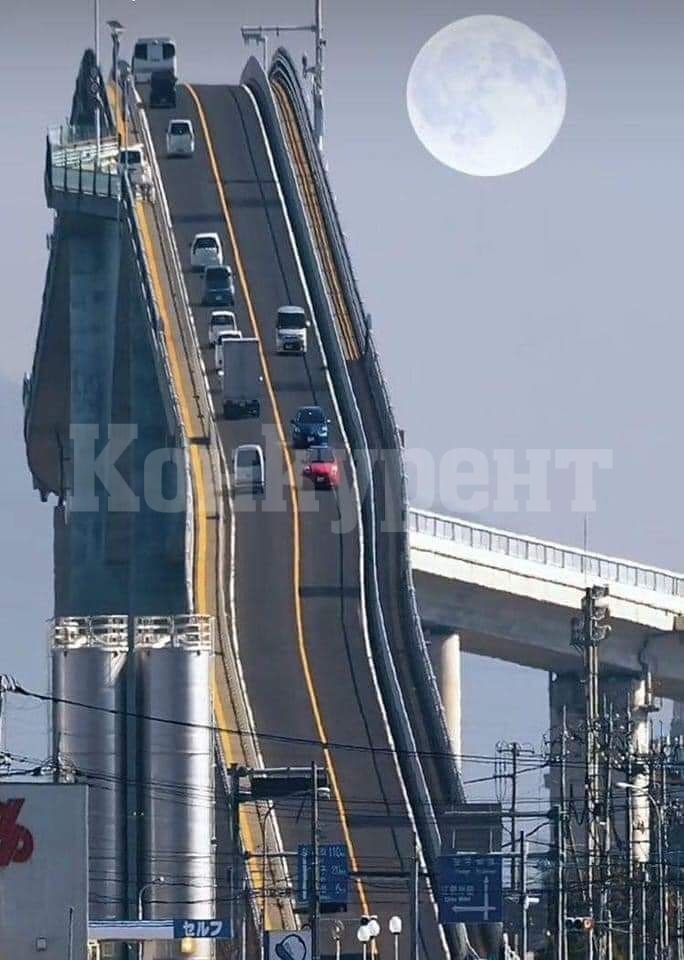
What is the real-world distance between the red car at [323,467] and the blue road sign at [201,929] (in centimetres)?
2757

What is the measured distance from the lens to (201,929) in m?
89.1

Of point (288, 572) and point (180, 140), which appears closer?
point (288, 572)

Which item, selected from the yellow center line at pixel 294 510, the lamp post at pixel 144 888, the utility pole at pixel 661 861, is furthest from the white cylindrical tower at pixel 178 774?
the utility pole at pixel 661 861

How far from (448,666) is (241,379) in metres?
34.2

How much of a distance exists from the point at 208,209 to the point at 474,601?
2570 centimetres

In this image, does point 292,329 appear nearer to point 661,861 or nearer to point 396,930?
point 396,930

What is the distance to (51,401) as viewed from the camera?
463 ft

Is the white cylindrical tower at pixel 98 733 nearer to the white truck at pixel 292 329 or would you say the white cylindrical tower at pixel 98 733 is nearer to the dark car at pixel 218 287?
the white truck at pixel 292 329

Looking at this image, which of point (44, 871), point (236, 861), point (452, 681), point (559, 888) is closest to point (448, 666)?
point (452, 681)

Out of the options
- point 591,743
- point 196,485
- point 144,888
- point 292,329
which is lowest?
point 144,888

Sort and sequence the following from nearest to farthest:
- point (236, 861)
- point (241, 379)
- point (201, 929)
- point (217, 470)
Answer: point (201, 929) → point (236, 861) → point (217, 470) → point (241, 379)

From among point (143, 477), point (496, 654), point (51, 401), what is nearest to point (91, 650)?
point (143, 477)

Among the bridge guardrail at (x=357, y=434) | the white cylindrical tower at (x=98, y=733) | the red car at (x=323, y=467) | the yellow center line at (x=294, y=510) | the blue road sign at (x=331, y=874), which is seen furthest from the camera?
the red car at (x=323, y=467)

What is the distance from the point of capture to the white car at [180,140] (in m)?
131
